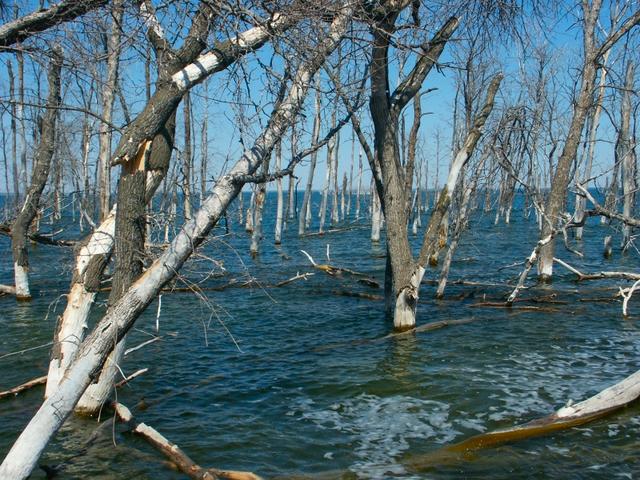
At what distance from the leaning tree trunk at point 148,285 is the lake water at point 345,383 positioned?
29 cm

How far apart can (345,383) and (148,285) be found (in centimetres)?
380

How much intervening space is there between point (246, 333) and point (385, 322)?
2.56 metres

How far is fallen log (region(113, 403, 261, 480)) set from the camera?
488 cm

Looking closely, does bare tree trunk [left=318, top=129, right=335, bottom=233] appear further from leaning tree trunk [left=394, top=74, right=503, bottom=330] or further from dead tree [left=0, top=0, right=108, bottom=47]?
dead tree [left=0, top=0, right=108, bottom=47]

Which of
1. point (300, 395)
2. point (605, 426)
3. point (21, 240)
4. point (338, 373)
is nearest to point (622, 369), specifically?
point (605, 426)

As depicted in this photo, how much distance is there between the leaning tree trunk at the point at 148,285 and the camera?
13.6 feet

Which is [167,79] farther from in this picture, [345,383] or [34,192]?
[34,192]

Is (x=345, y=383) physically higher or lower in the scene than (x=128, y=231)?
lower

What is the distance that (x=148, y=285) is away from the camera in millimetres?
4789

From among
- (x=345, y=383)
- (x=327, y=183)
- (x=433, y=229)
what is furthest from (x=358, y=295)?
(x=327, y=183)

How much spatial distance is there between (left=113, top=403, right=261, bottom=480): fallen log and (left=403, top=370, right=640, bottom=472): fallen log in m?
1.65

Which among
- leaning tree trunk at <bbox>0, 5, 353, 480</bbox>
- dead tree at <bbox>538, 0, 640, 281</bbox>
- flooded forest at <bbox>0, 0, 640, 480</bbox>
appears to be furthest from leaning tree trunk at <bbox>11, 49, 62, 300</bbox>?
dead tree at <bbox>538, 0, 640, 281</bbox>

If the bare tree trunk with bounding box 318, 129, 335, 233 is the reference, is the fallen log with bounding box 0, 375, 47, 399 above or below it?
below

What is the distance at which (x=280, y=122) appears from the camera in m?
5.57
